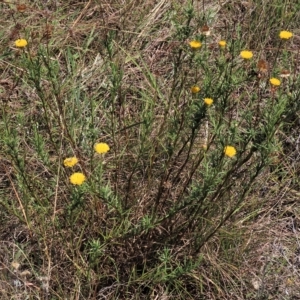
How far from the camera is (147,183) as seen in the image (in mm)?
1938

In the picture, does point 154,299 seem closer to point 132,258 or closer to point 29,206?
point 132,258

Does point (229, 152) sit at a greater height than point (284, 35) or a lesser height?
lesser

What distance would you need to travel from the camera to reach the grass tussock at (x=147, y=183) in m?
1.66

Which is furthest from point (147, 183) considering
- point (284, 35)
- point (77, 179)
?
point (284, 35)

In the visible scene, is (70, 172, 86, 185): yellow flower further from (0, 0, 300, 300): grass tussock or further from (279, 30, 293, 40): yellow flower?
(279, 30, 293, 40): yellow flower

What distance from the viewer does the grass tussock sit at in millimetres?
1659

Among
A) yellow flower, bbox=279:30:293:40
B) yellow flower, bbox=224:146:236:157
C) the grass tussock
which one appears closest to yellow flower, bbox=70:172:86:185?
the grass tussock

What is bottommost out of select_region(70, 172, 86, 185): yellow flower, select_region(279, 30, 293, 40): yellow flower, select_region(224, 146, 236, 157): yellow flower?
select_region(70, 172, 86, 185): yellow flower

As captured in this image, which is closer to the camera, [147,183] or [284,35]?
[284,35]

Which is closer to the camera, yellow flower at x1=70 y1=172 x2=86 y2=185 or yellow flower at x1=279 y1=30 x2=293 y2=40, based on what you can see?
yellow flower at x1=70 y1=172 x2=86 y2=185

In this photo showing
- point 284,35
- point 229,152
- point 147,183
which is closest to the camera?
point 229,152

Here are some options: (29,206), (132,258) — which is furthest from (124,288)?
(29,206)

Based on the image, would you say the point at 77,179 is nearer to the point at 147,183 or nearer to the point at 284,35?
the point at 147,183

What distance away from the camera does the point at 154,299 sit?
1849mm
